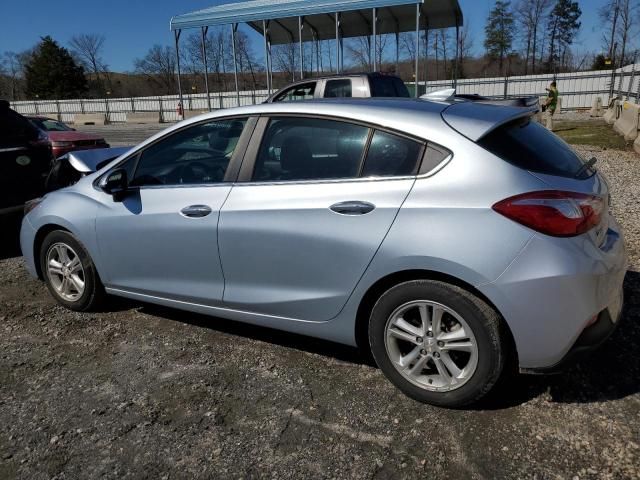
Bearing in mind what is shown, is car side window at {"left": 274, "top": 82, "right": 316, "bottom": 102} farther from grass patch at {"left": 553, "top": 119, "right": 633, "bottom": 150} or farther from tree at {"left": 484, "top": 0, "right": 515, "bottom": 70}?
tree at {"left": 484, "top": 0, "right": 515, "bottom": 70}

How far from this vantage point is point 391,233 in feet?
8.69

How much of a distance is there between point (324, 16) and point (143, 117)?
24.2 meters

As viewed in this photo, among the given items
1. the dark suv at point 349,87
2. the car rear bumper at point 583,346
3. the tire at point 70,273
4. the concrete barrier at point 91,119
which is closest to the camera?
the car rear bumper at point 583,346

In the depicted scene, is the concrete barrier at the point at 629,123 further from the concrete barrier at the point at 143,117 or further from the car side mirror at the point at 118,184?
the concrete barrier at the point at 143,117

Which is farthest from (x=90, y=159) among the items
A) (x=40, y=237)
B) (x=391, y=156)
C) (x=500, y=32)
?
(x=500, y=32)

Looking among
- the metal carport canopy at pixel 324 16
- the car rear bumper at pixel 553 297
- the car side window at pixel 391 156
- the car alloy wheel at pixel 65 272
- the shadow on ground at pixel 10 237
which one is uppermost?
the metal carport canopy at pixel 324 16

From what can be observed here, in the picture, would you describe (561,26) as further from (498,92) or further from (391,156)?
(391,156)

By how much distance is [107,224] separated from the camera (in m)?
3.77

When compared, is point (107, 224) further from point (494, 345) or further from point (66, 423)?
point (494, 345)

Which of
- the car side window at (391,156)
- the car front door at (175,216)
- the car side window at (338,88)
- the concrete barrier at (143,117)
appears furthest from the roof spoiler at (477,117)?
the concrete barrier at (143,117)

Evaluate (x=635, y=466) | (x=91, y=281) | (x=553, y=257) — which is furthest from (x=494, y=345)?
(x=91, y=281)

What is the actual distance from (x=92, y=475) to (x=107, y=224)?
6.21 ft

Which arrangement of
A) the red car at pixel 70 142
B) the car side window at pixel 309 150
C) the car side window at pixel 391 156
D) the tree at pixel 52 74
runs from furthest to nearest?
the tree at pixel 52 74, the red car at pixel 70 142, the car side window at pixel 309 150, the car side window at pixel 391 156

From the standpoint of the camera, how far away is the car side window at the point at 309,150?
9.55ft
